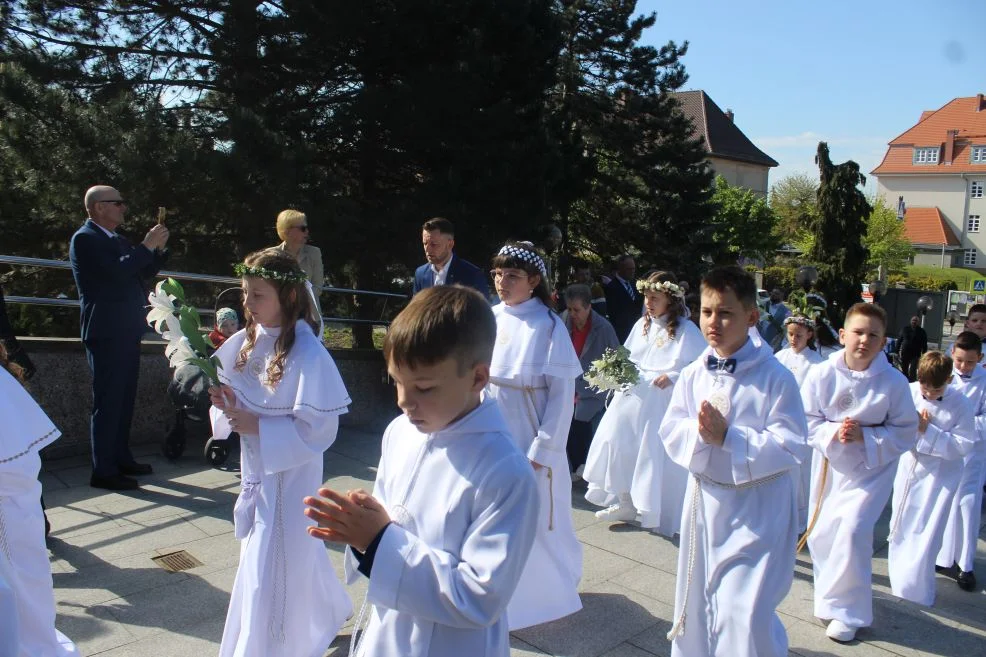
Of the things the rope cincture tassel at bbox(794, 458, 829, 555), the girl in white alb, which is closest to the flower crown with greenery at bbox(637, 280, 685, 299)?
the girl in white alb

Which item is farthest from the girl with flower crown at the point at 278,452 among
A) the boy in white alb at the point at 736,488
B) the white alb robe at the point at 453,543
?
the boy in white alb at the point at 736,488

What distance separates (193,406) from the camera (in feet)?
22.3

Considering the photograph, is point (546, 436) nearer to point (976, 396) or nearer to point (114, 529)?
point (114, 529)

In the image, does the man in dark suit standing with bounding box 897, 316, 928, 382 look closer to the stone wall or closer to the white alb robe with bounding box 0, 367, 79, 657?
the stone wall

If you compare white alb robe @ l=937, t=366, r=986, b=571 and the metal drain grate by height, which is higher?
white alb robe @ l=937, t=366, r=986, b=571

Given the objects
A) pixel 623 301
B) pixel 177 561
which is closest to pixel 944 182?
pixel 623 301

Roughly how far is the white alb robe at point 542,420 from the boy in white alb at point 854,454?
4.94ft

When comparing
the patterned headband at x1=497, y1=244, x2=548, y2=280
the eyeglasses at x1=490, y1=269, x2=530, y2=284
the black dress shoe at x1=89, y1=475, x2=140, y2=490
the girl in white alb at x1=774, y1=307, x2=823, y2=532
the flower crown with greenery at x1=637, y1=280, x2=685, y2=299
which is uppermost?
the patterned headband at x1=497, y1=244, x2=548, y2=280

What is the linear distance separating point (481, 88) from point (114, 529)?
720 centimetres

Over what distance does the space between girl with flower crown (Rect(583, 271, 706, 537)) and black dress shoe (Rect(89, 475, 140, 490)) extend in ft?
12.7

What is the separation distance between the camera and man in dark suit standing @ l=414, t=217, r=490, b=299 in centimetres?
670

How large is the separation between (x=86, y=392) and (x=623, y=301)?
237 inches

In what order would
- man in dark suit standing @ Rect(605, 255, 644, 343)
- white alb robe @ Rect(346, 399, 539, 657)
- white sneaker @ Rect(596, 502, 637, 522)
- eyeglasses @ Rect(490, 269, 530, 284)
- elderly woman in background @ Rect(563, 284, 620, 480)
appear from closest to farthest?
white alb robe @ Rect(346, 399, 539, 657), eyeglasses @ Rect(490, 269, 530, 284), white sneaker @ Rect(596, 502, 637, 522), elderly woman in background @ Rect(563, 284, 620, 480), man in dark suit standing @ Rect(605, 255, 644, 343)

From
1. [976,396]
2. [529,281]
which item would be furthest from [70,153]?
[976,396]
